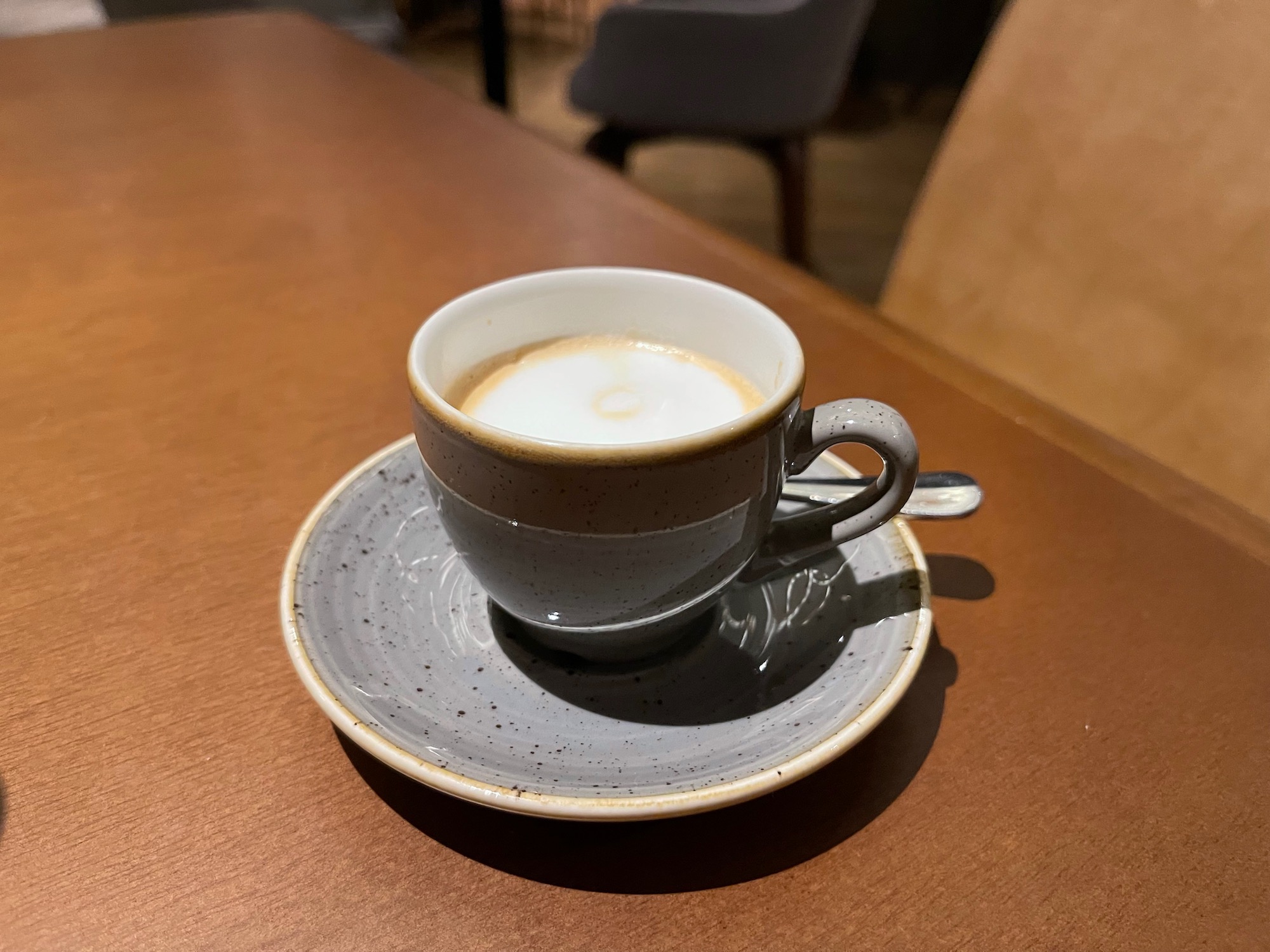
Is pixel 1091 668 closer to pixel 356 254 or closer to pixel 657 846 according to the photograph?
pixel 657 846

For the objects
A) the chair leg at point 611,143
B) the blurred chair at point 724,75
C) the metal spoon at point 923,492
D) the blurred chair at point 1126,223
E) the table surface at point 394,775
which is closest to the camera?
the table surface at point 394,775

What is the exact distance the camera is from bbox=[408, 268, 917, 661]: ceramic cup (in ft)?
1.07

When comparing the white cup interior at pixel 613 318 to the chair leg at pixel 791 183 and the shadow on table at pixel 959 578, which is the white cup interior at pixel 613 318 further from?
the chair leg at pixel 791 183

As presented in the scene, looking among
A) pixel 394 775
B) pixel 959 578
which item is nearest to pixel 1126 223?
pixel 959 578

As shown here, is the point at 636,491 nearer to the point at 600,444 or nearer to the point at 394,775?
the point at 600,444

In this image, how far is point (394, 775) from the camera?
35 centimetres

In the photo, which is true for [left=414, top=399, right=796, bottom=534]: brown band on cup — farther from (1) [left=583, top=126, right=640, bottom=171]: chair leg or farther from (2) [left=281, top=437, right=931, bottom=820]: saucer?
(1) [left=583, top=126, right=640, bottom=171]: chair leg

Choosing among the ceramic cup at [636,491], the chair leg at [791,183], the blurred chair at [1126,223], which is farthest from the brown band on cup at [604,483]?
A: the chair leg at [791,183]

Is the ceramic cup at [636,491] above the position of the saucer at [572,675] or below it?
Answer: above

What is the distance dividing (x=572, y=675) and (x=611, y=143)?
1.57 m

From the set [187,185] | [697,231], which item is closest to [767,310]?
[697,231]

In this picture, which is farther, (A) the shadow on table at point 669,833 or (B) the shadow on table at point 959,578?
(B) the shadow on table at point 959,578

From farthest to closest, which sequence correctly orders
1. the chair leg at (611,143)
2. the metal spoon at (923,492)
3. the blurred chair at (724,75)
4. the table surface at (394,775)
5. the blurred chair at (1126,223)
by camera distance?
the chair leg at (611,143)
the blurred chair at (724,75)
the blurred chair at (1126,223)
the metal spoon at (923,492)
the table surface at (394,775)

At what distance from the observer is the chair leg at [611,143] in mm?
1771
